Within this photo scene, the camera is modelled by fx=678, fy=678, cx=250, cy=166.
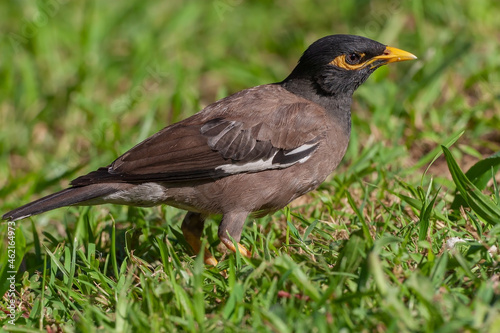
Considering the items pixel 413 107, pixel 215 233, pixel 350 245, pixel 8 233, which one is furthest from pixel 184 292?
pixel 413 107

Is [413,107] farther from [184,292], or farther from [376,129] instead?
[184,292]

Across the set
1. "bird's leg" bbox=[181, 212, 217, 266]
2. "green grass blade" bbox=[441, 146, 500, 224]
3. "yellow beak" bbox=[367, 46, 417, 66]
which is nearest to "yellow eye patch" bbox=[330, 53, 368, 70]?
"yellow beak" bbox=[367, 46, 417, 66]

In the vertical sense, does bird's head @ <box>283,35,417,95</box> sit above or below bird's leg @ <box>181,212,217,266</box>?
above

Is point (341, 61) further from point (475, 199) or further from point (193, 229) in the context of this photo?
point (193, 229)

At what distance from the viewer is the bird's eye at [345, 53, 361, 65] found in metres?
5.13

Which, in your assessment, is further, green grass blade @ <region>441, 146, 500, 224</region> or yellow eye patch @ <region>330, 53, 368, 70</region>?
yellow eye patch @ <region>330, 53, 368, 70</region>

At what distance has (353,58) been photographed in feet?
16.9

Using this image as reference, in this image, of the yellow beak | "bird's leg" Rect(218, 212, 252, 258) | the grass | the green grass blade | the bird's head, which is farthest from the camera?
the yellow beak

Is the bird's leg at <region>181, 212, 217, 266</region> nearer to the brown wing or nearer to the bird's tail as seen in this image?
the brown wing

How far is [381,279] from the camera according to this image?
316 centimetres

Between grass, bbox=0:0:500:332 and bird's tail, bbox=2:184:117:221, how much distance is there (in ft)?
0.94

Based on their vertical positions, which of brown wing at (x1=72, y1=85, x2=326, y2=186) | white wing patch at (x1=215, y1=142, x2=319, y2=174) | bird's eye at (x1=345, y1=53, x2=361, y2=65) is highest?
bird's eye at (x1=345, y1=53, x2=361, y2=65)

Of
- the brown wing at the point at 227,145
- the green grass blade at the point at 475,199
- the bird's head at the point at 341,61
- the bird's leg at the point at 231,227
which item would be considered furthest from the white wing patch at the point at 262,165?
the green grass blade at the point at 475,199

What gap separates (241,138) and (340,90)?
92 cm
